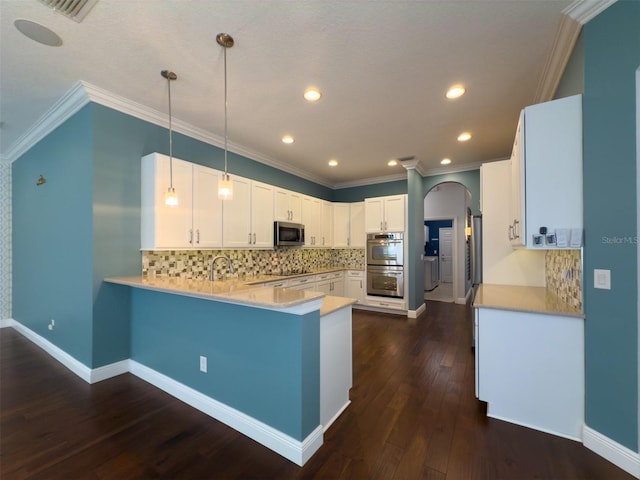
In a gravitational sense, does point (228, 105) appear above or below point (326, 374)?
above

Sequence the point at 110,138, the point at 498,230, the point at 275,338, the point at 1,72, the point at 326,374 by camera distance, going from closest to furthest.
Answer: the point at 275,338 → the point at 326,374 → the point at 1,72 → the point at 110,138 → the point at 498,230

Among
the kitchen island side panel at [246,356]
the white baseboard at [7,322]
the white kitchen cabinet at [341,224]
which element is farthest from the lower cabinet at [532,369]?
the white baseboard at [7,322]

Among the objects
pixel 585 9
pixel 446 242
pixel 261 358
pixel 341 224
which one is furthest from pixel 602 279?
pixel 446 242

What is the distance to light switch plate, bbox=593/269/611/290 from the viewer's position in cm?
170

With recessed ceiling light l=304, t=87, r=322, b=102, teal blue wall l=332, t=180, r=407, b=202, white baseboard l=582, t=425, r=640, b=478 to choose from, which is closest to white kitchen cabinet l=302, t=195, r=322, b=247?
teal blue wall l=332, t=180, r=407, b=202

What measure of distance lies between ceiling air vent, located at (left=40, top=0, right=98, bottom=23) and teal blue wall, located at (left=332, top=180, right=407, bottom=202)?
525 cm

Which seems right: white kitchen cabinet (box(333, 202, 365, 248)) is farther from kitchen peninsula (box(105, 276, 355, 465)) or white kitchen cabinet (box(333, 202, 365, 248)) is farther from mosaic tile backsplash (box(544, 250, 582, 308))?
kitchen peninsula (box(105, 276, 355, 465))

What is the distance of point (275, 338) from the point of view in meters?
1.81

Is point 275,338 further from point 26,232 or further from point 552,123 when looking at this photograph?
point 26,232

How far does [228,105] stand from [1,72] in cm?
189

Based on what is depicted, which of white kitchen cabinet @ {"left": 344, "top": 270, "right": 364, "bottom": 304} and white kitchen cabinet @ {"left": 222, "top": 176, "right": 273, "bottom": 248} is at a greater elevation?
white kitchen cabinet @ {"left": 222, "top": 176, "right": 273, "bottom": 248}

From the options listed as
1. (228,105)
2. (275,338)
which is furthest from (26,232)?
(275,338)

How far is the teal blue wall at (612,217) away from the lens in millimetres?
1601

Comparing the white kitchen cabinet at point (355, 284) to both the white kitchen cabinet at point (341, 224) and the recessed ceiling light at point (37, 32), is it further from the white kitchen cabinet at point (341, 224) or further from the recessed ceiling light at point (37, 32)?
the recessed ceiling light at point (37, 32)
